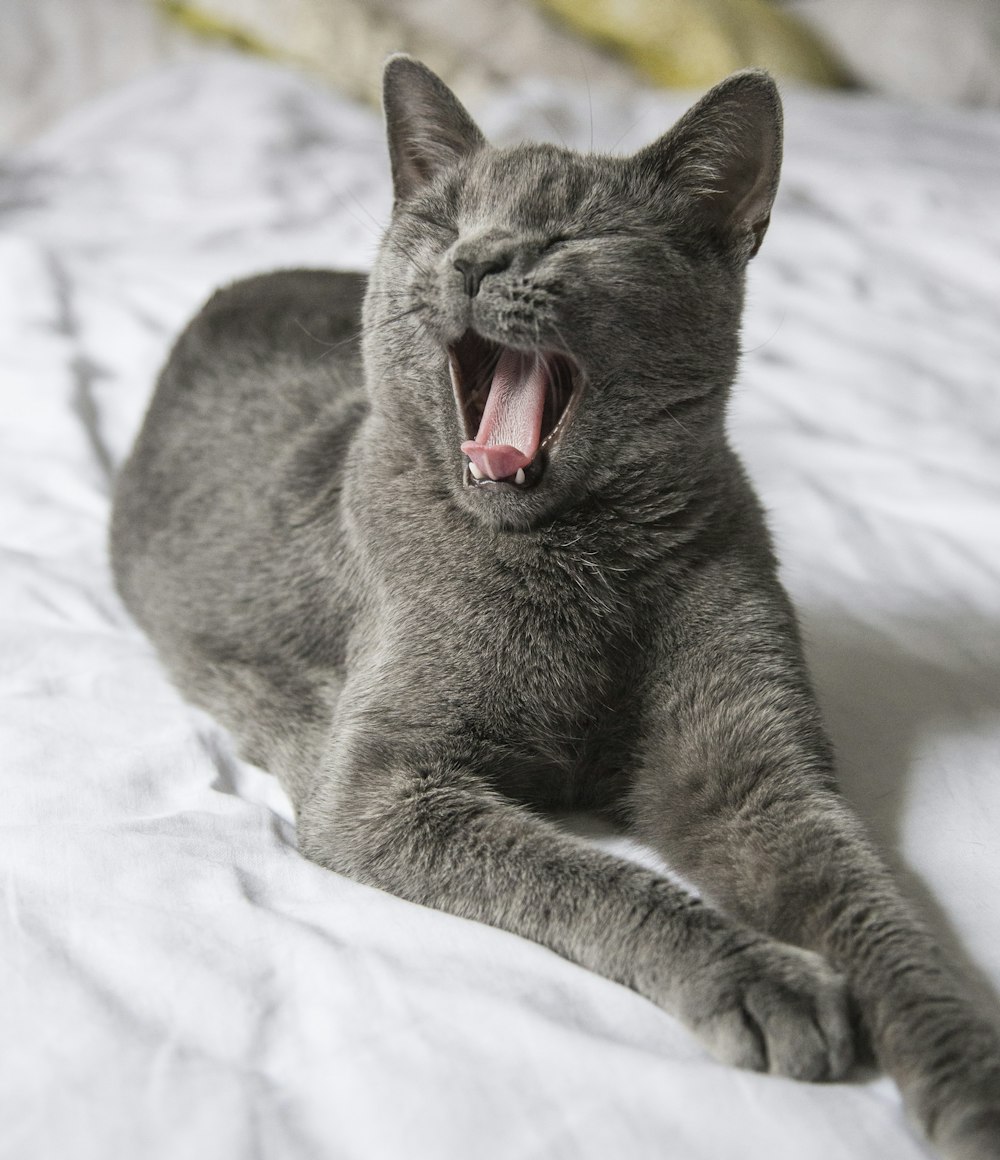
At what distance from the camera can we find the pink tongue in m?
1.17

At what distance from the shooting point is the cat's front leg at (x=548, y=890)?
2.97 ft

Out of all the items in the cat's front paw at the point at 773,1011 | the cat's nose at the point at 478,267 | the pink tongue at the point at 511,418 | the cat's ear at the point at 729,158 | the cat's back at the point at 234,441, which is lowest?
the cat's back at the point at 234,441

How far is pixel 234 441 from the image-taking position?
5.48 feet

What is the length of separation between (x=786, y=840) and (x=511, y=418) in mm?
491

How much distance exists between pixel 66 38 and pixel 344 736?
9.94 ft

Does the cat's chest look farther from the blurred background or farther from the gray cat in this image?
the blurred background

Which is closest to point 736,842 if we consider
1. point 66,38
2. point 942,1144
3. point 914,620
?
point 942,1144

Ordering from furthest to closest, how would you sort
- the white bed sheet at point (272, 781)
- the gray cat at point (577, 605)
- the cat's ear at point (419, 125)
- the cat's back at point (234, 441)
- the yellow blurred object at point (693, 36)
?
1. the yellow blurred object at point (693, 36)
2. the cat's back at point (234, 441)
3. the cat's ear at point (419, 125)
4. the gray cat at point (577, 605)
5. the white bed sheet at point (272, 781)

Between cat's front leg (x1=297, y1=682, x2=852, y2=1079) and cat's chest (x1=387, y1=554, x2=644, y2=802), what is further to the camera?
cat's chest (x1=387, y1=554, x2=644, y2=802)

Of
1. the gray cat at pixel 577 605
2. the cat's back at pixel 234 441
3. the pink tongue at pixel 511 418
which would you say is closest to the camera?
the gray cat at pixel 577 605

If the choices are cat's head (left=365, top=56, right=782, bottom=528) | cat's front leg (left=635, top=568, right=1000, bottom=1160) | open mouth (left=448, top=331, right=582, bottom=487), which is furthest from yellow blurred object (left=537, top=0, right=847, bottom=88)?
cat's front leg (left=635, top=568, right=1000, bottom=1160)

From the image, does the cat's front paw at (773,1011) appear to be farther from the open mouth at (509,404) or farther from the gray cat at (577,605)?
the open mouth at (509,404)

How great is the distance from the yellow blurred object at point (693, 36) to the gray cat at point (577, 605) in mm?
2139

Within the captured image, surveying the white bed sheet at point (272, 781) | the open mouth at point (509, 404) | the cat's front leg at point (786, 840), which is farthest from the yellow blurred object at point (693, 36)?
the cat's front leg at point (786, 840)
